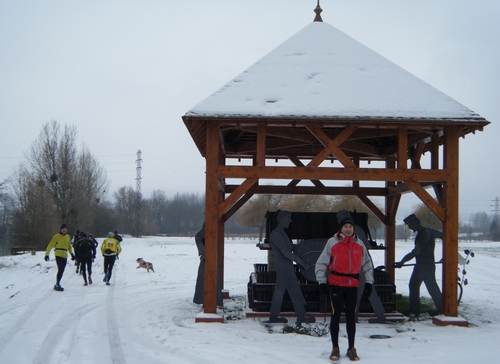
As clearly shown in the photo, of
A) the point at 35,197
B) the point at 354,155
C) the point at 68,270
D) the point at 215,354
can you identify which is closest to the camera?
the point at 215,354

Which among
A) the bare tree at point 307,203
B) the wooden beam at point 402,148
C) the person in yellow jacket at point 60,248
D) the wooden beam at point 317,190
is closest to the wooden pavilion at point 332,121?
the wooden beam at point 402,148

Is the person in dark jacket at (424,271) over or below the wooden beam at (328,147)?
below

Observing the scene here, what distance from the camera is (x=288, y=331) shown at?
8.09m

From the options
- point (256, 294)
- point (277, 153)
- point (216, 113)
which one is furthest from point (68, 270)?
point (216, 113)

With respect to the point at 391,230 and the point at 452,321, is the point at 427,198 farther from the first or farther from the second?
the point at 391,230

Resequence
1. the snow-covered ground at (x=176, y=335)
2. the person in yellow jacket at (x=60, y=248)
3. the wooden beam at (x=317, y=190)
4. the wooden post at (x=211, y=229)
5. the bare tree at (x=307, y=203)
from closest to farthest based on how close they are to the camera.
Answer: the snow-covered ground at (x=176, y=335), the wooden post at (x=211, y=229), the wooden beam at (x=317, y=190), the person in yellow jacket at (x=60, y=248), the bare tree at (x=307, y=203)

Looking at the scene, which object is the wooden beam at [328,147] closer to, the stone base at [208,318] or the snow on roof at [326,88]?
the snow on roof at [326,88]

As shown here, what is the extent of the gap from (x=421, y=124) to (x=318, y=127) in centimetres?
185

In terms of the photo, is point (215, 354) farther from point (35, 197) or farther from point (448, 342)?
point (35, 197)

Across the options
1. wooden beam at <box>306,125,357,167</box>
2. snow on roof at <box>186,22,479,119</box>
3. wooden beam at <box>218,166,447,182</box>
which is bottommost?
wooden beam at <box>218,166,447,182</box>

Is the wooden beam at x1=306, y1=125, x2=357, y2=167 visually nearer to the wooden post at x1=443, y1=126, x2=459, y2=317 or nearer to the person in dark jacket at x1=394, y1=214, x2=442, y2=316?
the wooden post at x1=443, y1=126, x2=459, y2=317

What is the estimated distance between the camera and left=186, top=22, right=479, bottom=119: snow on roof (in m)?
8.60

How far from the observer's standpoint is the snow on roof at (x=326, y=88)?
860 cm

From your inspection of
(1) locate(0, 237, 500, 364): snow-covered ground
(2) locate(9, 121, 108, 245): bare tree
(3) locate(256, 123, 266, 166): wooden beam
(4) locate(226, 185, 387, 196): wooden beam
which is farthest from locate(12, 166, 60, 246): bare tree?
(3) locate(256, 123, 266, 166): wooden beam
